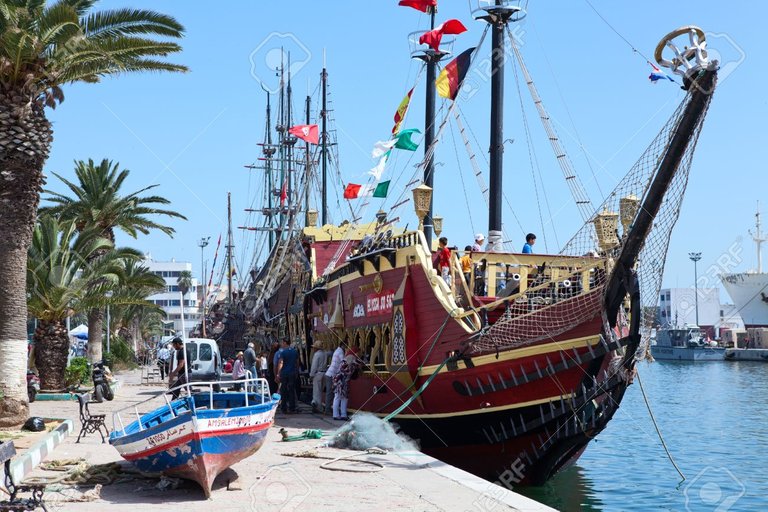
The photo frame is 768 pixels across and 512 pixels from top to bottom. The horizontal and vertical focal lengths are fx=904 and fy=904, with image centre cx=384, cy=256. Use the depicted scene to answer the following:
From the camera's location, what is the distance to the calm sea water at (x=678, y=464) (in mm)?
15805

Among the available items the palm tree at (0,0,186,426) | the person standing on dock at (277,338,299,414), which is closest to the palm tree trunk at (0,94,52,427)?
the palm tree at (0,0,186,426)

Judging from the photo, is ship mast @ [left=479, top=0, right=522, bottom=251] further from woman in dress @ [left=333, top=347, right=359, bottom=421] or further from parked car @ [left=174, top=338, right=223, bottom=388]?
parked car @ [left=174, top=338, right=223, bottom=388]


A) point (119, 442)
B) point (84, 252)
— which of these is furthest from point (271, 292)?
point (119, 442)

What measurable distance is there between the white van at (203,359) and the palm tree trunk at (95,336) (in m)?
4.49

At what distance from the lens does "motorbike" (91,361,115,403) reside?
Answer: 2295cm

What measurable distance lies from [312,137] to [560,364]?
59.3ft

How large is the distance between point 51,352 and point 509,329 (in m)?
15.2

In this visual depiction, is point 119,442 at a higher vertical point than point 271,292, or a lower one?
lower

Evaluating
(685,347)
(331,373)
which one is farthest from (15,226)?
(685,347)

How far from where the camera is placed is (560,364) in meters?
13.4

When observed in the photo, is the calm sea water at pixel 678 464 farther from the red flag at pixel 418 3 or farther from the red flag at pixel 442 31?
the red flag at pixel 418 3

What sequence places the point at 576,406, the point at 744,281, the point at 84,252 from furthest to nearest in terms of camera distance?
the point at 744,281 → the point at 84,252 → the point at 576,406

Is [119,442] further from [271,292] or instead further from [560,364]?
[271,292]

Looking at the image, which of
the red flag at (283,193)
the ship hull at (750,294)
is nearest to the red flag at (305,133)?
the red flag at (283,193)
